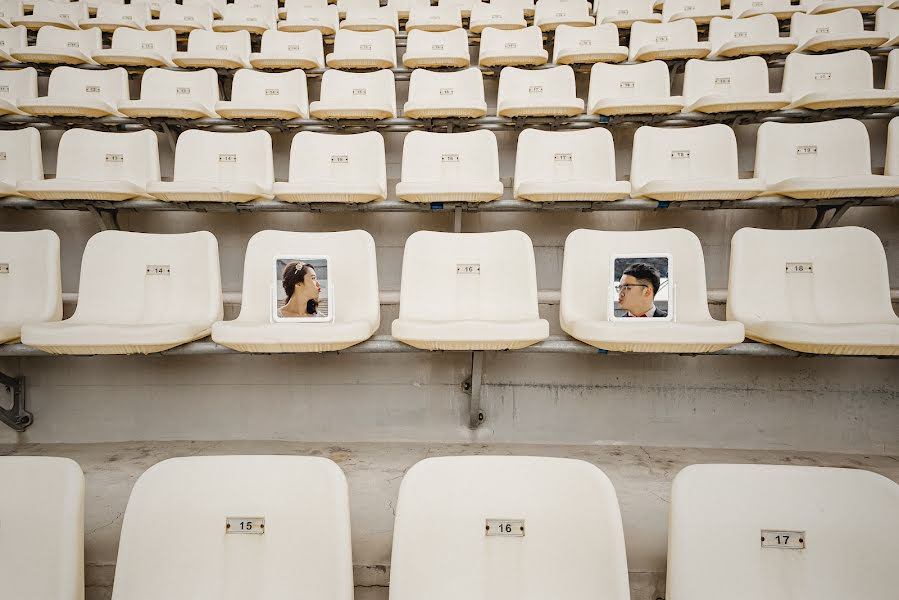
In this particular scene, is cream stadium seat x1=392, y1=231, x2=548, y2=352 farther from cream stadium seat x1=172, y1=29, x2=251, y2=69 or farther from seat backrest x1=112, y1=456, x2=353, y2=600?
cream stadium seat x1=172, y1=29, x2=251, y2=69

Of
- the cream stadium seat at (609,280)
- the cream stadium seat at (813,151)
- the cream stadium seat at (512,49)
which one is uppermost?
the cream stadium seat at (512,49)

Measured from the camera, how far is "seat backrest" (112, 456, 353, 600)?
1.64 feet

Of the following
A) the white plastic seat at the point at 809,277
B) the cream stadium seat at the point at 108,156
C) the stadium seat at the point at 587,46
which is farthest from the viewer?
the stadium seat at the point at 587,46

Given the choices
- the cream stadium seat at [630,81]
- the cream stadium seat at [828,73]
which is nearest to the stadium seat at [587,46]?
the cream stadium seat at [630,81]

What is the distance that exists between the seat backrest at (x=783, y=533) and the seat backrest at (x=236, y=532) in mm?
400

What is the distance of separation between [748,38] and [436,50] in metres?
1.48

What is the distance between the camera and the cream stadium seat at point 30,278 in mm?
1083

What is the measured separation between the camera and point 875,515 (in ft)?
1.65

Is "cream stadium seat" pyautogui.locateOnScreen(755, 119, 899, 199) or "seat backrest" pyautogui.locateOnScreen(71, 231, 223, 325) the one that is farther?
"cream stadium seat" pyautogui.locateOnScreen(755, 119, 899, 199)

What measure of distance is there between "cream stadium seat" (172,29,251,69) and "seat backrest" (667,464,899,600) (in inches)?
98.4

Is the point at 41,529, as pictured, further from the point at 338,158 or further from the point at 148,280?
the point at 338,158

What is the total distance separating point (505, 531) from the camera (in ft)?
1.68

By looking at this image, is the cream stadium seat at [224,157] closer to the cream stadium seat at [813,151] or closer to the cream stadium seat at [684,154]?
the cream stadium seat at [684,154]

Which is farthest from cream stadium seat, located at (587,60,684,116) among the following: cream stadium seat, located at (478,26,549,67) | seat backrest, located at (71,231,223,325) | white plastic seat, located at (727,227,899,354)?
seat backrest, located at (71,231,223,325)
